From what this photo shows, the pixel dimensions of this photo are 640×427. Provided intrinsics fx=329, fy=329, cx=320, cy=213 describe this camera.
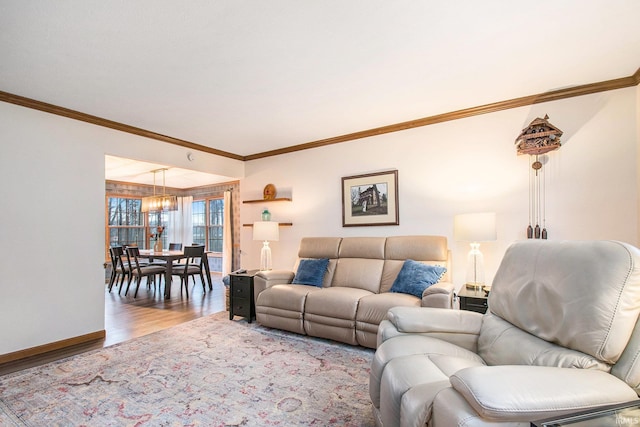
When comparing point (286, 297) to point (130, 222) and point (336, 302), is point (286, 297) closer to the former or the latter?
point (336, 302)

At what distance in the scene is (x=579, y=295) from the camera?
1.34 metres

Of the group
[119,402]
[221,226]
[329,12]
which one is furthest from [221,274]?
[329,12]

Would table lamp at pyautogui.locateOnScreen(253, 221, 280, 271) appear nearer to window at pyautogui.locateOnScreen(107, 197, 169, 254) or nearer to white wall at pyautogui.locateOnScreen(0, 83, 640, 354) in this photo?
white wall at pyautogui.locateOnScreen(0, 83, 640, 354)

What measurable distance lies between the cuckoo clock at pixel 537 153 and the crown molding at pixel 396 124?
276 millimetres

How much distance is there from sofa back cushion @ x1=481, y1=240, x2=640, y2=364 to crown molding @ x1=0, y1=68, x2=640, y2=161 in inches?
82.9

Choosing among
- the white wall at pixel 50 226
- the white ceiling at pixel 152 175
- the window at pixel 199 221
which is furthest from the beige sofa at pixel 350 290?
the window at pixel 199 221

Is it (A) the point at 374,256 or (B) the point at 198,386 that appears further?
(A) the point at 374,256

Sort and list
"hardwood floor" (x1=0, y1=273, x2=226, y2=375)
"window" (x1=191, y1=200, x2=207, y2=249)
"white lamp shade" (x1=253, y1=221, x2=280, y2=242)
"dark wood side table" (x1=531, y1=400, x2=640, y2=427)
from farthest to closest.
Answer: "window" (x1=191, y1=200, x2=207, y2=249)
"white lamp shade" (x1=253, y1=221, x2=280, y2=242)
"hardwood floor" (x1=0, y1=273, x2=226, y2=375)
"dark wood side table" (x1=531, y1=400, x2=640, y2=427)

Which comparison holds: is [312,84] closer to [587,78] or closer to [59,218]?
A: [587,78]

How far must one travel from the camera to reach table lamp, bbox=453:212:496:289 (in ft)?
9.73

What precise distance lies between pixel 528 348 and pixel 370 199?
2.83 meters

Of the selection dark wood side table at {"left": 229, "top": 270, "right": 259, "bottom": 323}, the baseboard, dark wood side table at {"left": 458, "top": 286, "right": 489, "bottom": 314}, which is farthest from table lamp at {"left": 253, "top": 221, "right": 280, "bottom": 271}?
dark wood side table at {"left": 458, "top": 286, "right": 489, "bottom": 314}

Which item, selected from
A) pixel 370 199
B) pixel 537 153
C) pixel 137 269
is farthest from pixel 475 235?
pixel 137 269

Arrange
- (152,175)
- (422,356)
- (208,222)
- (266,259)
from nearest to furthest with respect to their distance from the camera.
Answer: (422,356) < (266,259) < (152,175) < (208,222)
